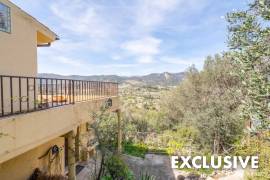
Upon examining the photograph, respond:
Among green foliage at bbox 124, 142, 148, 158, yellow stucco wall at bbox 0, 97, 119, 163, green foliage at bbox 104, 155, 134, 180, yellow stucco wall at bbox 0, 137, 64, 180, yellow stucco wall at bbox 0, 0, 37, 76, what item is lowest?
green foliage at bbox 124, 142, 148, 158

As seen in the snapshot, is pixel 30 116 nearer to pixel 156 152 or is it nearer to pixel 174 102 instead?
pixel 156 152

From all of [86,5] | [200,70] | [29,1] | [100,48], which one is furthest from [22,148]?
[100,48]

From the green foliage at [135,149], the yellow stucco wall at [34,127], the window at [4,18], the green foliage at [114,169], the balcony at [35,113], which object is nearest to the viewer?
the yellow stucco wall at [34,127]

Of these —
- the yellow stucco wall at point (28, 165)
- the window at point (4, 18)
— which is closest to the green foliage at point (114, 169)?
the yellow stucco wall at point (28, 165)

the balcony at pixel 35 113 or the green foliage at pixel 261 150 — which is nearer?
the balcony at pixel 35 113

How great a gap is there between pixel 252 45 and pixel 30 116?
6.47 meters

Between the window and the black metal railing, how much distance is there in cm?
152

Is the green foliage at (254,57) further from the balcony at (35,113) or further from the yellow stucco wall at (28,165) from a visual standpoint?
the yellow stucco wall at (28,165)

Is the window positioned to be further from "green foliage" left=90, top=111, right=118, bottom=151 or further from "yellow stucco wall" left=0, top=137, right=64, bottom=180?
"green foliage" left=90, top=111, right=118, bottom=151

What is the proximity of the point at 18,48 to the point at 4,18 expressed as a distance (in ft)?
3.95

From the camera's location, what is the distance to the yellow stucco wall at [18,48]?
859cm

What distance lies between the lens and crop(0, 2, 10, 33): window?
836cm

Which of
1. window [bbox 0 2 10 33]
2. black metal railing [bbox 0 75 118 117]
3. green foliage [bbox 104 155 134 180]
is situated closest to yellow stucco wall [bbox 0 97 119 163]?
black metal railing [bbox 0 75 118 117]

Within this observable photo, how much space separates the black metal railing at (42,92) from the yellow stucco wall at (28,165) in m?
1.89
